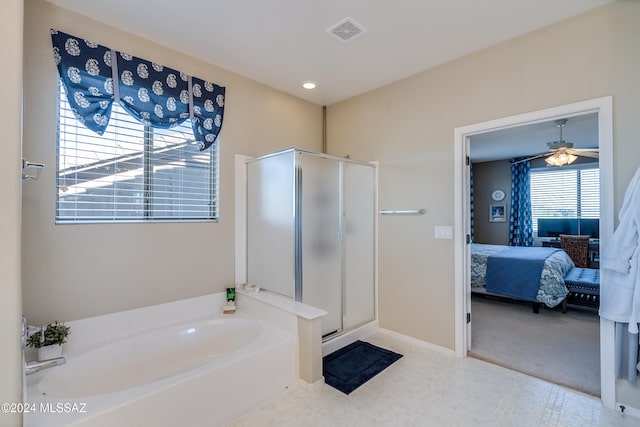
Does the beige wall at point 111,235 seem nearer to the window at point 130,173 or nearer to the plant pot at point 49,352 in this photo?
the window at point 130,173

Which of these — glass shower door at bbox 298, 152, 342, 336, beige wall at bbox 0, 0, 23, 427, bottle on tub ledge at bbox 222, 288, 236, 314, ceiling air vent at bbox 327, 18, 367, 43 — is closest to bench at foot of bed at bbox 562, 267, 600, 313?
glass shower door at bbox 298, 152, 342, 336

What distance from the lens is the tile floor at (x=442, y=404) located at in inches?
73.5

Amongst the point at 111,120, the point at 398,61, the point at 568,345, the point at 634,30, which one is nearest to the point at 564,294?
the point at 568,345

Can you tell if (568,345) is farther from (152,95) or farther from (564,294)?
(152,95)

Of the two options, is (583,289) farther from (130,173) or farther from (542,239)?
(130,173)

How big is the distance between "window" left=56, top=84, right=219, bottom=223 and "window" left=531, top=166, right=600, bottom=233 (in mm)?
6720

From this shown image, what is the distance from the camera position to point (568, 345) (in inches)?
116

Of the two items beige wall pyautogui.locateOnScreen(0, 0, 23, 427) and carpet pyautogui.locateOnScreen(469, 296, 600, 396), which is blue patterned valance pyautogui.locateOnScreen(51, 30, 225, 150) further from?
carpet pyautogui.locateOnScreen(469, 296, 600, 396)

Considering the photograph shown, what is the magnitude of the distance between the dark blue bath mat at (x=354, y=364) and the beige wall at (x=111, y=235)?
1.25 metres

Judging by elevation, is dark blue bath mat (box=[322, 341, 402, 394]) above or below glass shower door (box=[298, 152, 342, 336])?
below

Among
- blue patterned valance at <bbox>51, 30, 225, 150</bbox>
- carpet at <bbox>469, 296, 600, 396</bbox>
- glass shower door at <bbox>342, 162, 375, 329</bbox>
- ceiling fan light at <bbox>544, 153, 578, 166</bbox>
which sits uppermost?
blue patterned valance at <bbox>51, 30, 225, 150</bbox>

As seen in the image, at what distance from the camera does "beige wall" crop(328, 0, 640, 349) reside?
197 cm

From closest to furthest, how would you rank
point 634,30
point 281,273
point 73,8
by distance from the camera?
point 634,30, point 73,8, point 281,273

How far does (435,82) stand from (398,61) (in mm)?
434
